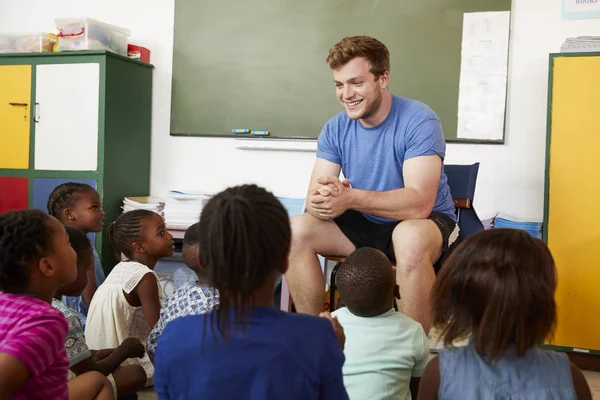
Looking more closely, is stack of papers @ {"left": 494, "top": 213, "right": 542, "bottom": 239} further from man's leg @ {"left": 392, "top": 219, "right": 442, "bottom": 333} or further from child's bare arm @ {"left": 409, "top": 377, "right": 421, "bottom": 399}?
child's bare arm @ {"left": 409, "top": 377, "right": 421, "bottom": 399}

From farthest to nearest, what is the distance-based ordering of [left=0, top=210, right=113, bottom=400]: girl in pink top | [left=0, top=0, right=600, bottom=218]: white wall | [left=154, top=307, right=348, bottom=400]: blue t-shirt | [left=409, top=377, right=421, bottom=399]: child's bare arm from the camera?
[left=0, top=0, right=600, bottom=218]: white wall < [left=409, top=377, right=421, bottom=399]: child's bare arm < [left=0, top=210, right=113, bottom=400]: girl in pink top < [left=154, top=307, right=348, bottom=400]: blue t-shirt

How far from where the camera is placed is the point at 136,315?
241 centimetres

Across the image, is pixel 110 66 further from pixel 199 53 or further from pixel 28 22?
pixel 28 22

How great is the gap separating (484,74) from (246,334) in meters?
2.77

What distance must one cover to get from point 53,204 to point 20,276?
1494 millimetres

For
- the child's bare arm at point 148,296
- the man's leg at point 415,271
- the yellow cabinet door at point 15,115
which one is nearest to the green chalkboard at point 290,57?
the yellow cabinet door at point 15,115

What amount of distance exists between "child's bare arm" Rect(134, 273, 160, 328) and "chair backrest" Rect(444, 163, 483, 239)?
124 centimetres

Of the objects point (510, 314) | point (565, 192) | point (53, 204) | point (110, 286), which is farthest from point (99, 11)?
point (510, 314)

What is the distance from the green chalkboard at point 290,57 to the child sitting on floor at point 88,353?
1907mm

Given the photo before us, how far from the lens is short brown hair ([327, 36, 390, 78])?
2.53 m

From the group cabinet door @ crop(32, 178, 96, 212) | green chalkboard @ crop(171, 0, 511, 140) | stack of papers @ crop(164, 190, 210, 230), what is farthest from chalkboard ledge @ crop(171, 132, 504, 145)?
cabinet door @ crop(32, 178, 96, 212)

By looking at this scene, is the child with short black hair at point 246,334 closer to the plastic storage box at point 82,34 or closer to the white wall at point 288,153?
the white wall at point 288,153

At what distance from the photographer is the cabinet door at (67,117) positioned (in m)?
3.61

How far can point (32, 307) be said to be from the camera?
4.39ft
